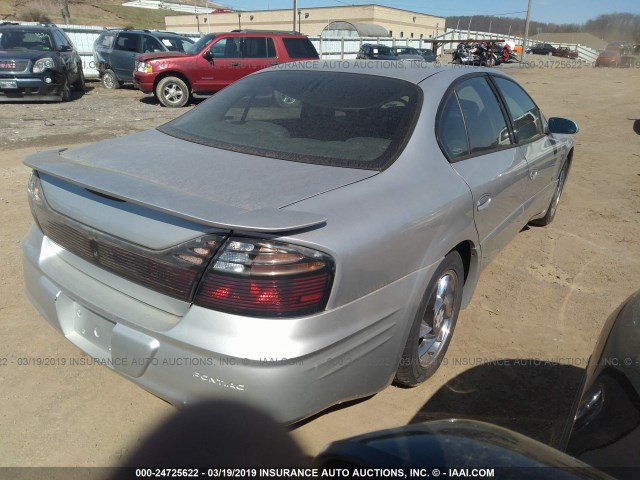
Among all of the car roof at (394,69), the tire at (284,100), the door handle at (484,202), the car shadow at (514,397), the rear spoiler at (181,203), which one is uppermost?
the car roof at (394,69)

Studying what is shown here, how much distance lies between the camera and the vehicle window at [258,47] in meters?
12.5

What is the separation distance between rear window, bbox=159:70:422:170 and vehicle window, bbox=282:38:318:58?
1029 cm

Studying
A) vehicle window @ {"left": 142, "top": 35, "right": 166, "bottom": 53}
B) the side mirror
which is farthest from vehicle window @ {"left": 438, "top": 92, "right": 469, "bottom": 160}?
vehicle window @ {"left": 142, "top": 35, "right": 166, "bottom": 53}

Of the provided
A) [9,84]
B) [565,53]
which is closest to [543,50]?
[565,53]

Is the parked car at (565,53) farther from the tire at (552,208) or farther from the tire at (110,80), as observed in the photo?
the tire at (552,208)

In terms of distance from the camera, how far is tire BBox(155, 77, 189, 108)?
39.5 ft

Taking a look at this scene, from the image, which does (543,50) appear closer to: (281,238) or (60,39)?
(60,39)

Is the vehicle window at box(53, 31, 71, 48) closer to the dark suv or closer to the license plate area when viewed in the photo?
the license plate area

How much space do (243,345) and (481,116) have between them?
87.7 inches

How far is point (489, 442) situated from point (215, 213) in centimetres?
110

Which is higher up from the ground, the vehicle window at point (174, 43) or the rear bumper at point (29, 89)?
the vehicle window at point (174, 43)

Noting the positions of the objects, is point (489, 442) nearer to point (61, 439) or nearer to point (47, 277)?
point (61, 439)

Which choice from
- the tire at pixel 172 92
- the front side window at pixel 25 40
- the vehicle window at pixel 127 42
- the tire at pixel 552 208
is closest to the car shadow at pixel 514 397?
the tire at pixel 552 208

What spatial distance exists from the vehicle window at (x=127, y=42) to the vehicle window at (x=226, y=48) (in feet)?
12.9
